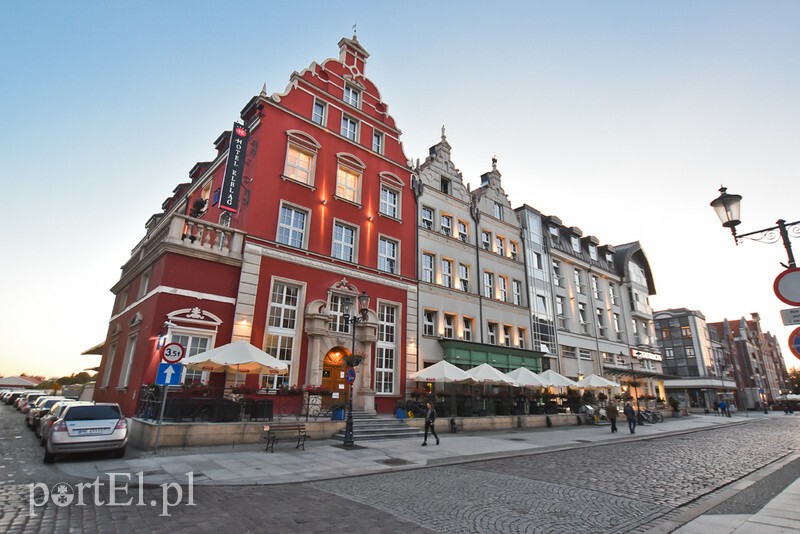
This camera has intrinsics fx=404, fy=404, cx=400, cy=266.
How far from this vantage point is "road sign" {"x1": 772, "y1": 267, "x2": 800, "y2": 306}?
638cm

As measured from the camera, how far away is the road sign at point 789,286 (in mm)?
6383

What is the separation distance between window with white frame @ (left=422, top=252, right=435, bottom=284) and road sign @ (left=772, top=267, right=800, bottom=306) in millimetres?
19588

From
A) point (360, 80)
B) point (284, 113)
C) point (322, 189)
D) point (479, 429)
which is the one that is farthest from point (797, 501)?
point (360, 80)

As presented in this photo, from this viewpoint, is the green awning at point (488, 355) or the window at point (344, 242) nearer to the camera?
the window at point (344, 242)

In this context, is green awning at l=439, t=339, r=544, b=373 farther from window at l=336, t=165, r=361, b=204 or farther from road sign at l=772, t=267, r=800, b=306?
road sign at l=772, t=267, r=800, b=306

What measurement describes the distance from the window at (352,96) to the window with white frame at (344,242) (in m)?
8.20

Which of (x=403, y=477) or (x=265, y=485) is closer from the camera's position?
(x=265, y=485)

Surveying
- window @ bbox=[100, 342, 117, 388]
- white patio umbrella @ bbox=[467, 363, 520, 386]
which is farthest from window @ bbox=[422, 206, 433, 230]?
window @ bbox=[100, 342, 117, 388]

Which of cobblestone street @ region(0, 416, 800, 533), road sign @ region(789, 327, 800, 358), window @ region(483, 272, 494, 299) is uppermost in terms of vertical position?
window @ region(483, 272, 494, 299)

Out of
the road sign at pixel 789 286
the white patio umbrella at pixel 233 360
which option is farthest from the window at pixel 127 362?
the road sign at pixel 789 286

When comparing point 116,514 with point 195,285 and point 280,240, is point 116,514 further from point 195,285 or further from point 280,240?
point 280,240

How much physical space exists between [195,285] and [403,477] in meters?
11.8

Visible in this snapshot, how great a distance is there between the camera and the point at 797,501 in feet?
24.1

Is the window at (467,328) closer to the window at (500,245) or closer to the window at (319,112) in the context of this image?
the window at (500,245)
